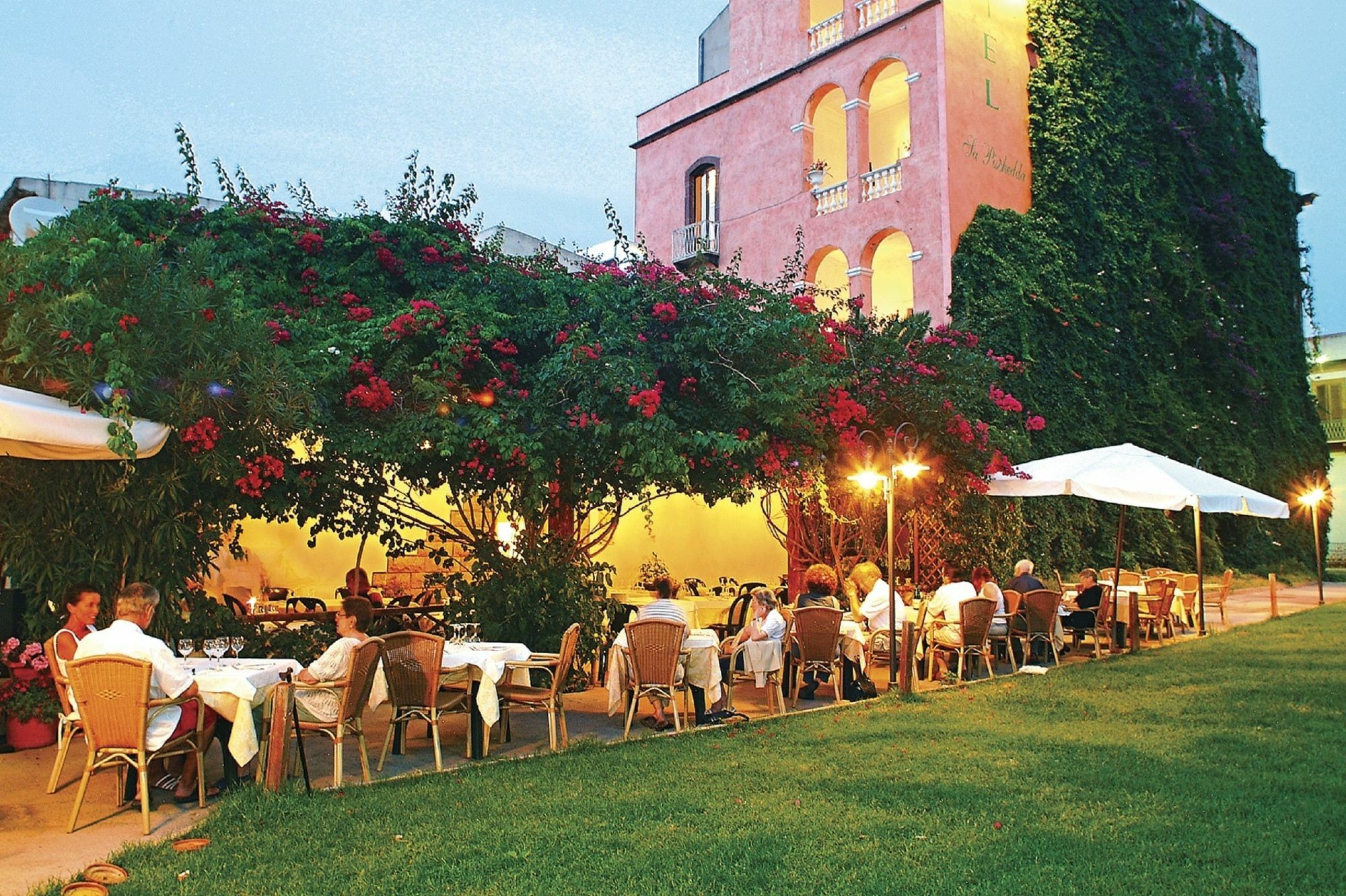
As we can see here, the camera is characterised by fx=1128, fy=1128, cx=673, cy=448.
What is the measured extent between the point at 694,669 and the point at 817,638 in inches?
49.8

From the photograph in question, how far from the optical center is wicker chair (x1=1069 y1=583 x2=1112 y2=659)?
11250mm

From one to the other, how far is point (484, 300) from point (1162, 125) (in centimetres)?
1555

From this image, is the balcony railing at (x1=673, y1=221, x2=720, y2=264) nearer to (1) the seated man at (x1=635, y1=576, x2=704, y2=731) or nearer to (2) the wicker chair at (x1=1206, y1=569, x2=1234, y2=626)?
(2) the wicker chair at (x1=1206, y1=569, x2=1234, y2=626)

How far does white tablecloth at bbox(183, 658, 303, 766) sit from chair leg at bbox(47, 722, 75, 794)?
64 centimetres

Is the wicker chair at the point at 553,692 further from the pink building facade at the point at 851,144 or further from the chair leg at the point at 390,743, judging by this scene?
the pink building facade at the point at 851,144

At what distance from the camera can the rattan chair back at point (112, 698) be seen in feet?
16.9

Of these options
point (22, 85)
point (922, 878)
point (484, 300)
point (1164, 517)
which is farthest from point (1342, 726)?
point (22, 85)

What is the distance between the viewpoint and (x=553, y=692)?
698cm

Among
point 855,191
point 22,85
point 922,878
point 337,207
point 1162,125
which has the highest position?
point 22,85

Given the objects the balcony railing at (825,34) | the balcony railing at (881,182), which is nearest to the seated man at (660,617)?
the balcony railing at (881,182)

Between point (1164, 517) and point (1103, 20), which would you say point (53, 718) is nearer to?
point (1164, 517)

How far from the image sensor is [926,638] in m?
10.1

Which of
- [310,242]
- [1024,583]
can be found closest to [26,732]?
[310,242]

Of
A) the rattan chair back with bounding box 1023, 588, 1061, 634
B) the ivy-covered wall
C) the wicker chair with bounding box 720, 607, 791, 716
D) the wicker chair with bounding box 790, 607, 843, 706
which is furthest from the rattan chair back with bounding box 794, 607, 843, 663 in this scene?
the ivy-covered wall
